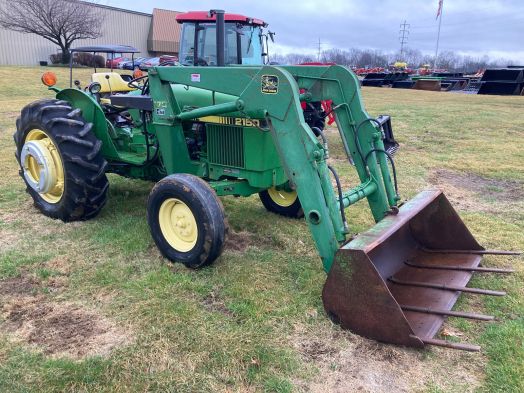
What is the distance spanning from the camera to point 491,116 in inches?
544

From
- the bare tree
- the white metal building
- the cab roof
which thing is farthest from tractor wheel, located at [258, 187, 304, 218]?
the white metal building

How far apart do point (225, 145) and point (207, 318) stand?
1.62 metres

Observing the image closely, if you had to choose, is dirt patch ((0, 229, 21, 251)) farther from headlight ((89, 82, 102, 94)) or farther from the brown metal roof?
the brown metal roof

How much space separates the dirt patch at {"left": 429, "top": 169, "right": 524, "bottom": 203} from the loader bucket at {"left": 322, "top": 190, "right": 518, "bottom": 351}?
2346 mm

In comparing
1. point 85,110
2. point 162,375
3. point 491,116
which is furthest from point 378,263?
point 491,116

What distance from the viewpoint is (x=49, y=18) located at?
32.8 metres

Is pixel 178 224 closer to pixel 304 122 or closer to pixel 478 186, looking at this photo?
pixel 304 122

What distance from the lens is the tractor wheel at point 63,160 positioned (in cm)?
441

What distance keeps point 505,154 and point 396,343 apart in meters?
7.02

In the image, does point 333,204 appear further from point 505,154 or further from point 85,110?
point 505,154

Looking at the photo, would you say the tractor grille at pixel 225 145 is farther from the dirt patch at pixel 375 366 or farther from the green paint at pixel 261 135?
the dirt patch at pixel 375 366

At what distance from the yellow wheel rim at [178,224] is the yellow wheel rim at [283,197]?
1.50 meters

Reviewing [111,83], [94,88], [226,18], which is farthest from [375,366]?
[226,18]

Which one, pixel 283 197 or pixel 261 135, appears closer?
pixel 261 135
